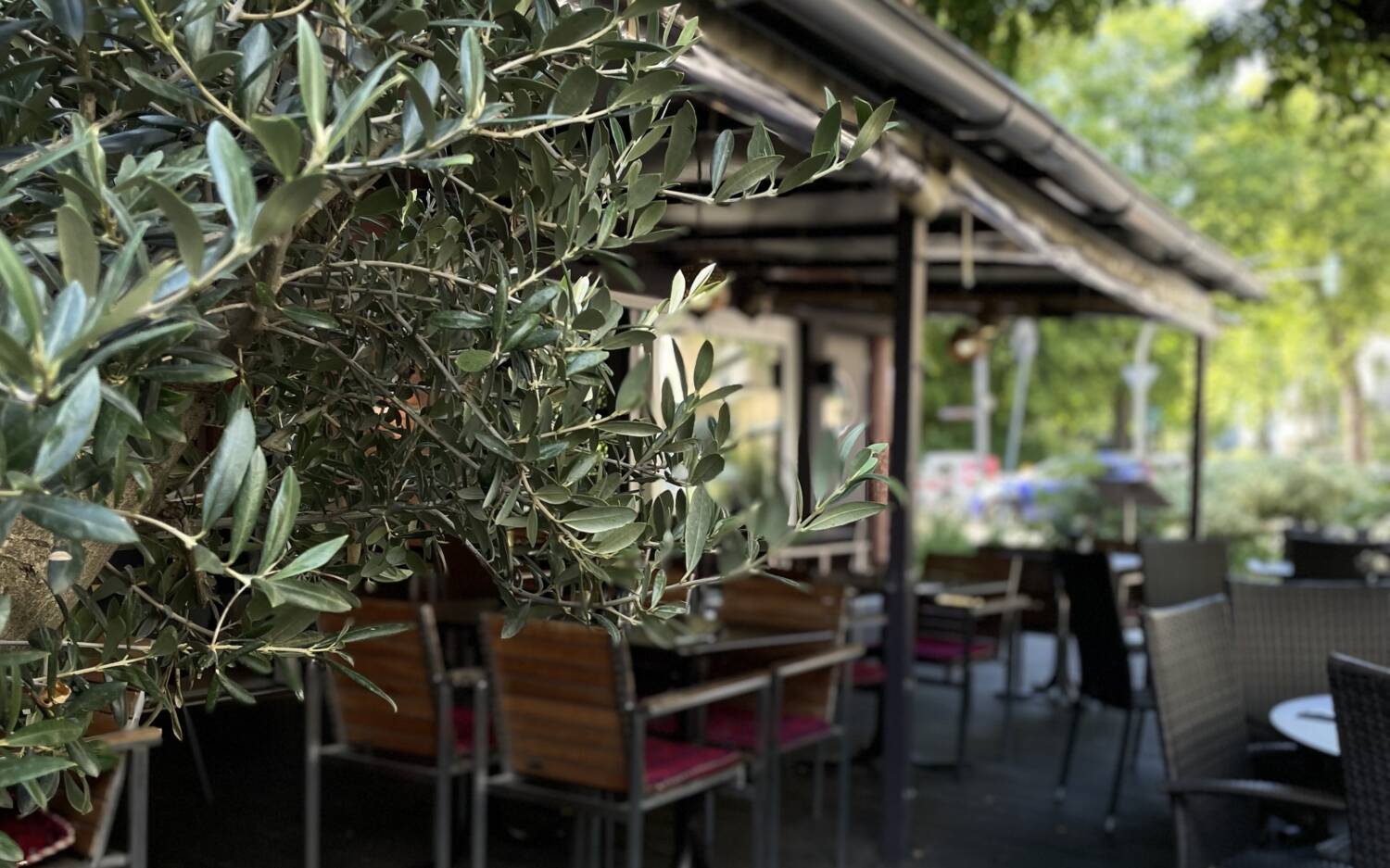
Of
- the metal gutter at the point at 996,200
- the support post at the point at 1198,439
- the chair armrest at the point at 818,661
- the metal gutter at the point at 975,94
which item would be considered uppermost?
the metal gutter at the point at 975,94

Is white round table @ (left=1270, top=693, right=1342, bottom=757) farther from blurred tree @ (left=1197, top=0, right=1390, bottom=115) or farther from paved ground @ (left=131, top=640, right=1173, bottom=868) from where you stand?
blurred tree @ (left=1197, top=0, right=1390, bottom=115)

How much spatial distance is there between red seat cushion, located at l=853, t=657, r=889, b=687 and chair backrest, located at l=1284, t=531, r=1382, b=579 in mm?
2907

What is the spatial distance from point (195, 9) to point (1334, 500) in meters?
13.9

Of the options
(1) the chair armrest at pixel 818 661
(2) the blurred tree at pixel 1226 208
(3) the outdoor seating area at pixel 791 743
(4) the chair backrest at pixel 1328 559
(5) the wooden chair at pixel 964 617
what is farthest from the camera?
(2) the blurred tree at pixel 1226 208

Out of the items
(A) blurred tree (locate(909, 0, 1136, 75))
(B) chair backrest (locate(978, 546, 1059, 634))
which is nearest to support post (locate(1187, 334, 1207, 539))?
(B) chair backrest (locate(978, 546, 1059, 634))

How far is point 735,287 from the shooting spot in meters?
7.81

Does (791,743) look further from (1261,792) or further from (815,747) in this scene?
(1261,792)

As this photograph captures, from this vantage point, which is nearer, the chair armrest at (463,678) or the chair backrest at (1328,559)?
the chair armrest at (463,678)

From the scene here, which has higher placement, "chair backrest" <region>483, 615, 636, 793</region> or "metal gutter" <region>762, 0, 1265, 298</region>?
"metal gutter" <region>762, 0, 1265, 298</region>

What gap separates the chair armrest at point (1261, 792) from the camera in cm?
275

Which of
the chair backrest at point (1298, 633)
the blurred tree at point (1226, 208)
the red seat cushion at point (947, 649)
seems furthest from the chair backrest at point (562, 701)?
the blurred tree at point (1226, 208)

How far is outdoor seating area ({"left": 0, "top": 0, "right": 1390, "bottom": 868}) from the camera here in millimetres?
790

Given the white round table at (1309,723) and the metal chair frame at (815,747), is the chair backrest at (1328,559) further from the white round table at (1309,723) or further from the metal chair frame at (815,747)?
the white round table at (1309,723)

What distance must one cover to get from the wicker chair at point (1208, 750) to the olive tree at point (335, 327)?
215cm
